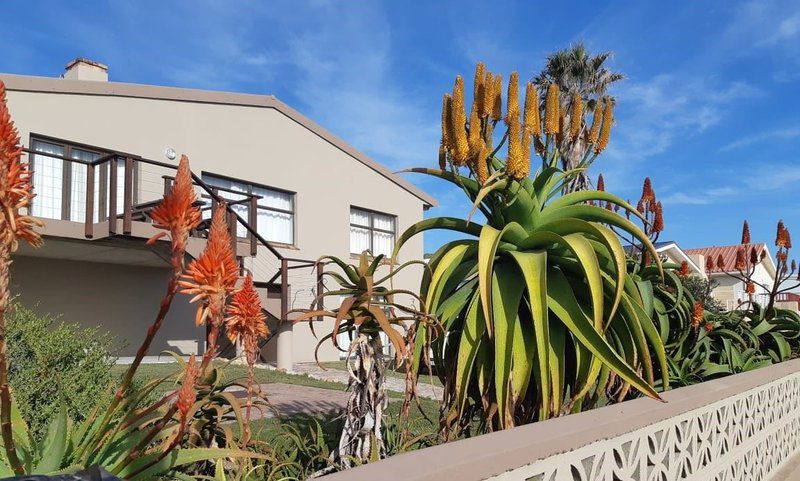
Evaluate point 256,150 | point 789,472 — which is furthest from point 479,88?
point 256,150

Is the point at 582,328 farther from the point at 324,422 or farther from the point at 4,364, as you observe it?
the point at 4,364

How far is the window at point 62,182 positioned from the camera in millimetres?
12648

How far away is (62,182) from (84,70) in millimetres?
3712

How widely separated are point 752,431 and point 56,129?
1337 cm

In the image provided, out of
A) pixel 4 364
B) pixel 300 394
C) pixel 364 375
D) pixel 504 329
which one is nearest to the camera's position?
pixel 4 364

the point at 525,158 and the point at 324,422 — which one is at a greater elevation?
the point at 525,158

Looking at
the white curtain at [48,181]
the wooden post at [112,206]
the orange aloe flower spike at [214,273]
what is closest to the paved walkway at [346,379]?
the wooden post at [112,206]

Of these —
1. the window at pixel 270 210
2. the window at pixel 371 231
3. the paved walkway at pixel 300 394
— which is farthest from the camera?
the window at pixel 371 231

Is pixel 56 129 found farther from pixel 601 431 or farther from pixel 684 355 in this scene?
pixel 601 431

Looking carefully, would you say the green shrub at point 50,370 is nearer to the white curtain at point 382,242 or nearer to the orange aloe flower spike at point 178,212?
the orange aloe flower spike at point 178,212

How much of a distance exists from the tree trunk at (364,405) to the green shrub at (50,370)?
1.50 m

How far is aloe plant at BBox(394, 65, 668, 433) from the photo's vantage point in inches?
119

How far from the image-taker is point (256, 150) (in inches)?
695

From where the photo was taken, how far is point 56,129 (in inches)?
510
